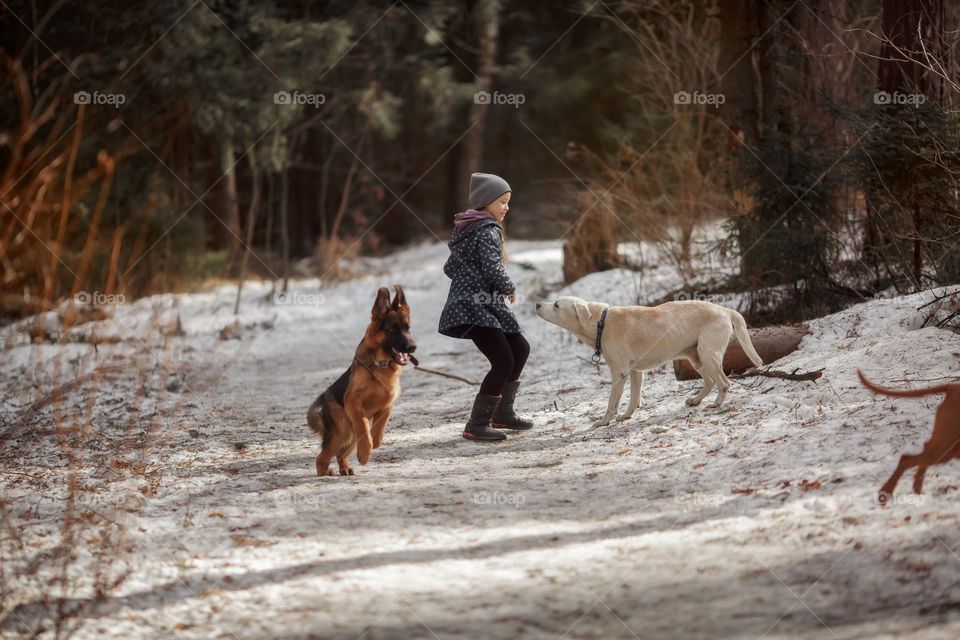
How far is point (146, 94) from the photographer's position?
57.8ft

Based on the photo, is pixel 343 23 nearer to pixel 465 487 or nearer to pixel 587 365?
pixel 587 365

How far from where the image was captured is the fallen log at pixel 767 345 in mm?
8562

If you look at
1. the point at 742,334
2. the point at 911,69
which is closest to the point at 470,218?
the point at 742,334

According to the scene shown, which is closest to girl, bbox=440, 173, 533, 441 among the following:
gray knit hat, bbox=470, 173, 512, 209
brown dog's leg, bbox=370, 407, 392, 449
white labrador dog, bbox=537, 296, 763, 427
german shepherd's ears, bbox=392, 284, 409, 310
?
gray knit hat, bbox=470, 173, 512, 209

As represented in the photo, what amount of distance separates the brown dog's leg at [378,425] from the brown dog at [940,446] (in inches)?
133

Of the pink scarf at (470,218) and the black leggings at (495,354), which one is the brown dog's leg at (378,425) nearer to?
the black leggings at (495,354)

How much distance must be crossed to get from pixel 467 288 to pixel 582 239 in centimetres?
780

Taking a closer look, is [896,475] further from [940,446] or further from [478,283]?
[478,283]

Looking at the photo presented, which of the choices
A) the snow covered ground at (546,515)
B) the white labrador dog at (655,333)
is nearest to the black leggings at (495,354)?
the snow covered ground at (546,515)

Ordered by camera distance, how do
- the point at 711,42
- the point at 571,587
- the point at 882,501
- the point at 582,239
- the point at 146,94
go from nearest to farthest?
the point at 571,587 → the point at 882,501 → the point at 711,42 → the point at 582,239 → the point at 146,94

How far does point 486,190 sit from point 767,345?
353cm

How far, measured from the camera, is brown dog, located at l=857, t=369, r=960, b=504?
4465 mm

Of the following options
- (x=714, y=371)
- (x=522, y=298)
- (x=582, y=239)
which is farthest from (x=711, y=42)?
(x=714, y=371)

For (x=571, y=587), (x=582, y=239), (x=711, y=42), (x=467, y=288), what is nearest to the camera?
(x=571, y=587)
